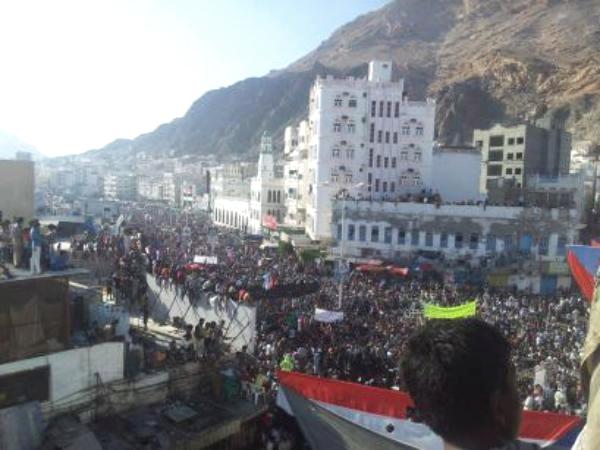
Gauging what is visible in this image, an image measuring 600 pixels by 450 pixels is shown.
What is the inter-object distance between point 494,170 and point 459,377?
68967 mm

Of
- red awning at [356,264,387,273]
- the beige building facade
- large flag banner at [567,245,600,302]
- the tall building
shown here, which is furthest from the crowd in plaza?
the tall building

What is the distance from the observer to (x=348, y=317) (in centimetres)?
2317

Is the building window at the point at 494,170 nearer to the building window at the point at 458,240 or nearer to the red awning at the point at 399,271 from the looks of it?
the building window at the point at 458,240

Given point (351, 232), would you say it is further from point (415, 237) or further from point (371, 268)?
point (371, 268)

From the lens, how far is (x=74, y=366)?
39.8 feet

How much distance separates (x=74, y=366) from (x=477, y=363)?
11.4m

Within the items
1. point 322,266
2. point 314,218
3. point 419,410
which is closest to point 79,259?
point 322,266

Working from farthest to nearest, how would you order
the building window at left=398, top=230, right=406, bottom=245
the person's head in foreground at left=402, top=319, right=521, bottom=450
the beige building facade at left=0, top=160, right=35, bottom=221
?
the building window at left=398, top=230, right=406, bottom=245 → the beige building facade at left=0, top=160, right=35, bottom=221 → the person's head in foreground at left=402, top=319, right=521, bottom=450

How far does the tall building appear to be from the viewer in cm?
6347

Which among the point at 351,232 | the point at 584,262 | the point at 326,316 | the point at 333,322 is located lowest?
the point at 333,322

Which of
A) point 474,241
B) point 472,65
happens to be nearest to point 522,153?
point 474,241

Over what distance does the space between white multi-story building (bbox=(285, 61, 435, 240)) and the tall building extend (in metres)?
13.0

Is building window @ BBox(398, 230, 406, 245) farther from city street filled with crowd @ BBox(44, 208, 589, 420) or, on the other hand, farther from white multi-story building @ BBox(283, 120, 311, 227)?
white multi-story building @ BBox(283, 120, 311, 227)

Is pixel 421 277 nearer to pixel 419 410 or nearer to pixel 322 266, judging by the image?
pixel 322 266
